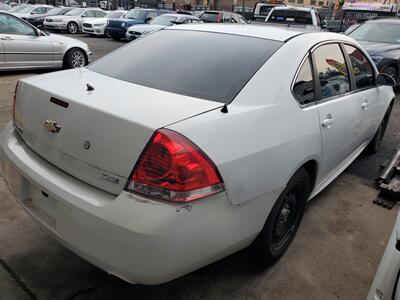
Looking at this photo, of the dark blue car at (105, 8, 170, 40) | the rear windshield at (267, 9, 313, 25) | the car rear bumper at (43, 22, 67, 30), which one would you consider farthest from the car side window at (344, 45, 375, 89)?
the car rear bumper at (43, 22, 67, 30)

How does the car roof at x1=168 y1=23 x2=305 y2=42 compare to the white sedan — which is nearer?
the white sedan

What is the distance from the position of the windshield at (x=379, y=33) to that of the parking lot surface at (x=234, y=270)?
694 centimetres

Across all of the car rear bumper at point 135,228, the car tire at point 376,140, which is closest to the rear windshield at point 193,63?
the car rear bumper at point 135,228

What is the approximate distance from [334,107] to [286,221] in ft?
3.18

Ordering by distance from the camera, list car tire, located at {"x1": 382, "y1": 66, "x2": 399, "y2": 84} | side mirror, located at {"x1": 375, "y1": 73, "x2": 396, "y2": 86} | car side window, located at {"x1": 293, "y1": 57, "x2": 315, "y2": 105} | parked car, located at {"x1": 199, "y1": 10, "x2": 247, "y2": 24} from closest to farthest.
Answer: car side window, located at {"x1": 293, "y1": 57, "x2": 315, "y2": 105}
side mirror, located at {"x1": 375, "y1": 73, "x2": 396, "y2": 86}
car tire, located at {"x1": 382, "y1": 66, "x2": 399, "y2": 84}
parked car, located at {"x1": 199, "y1": 10, "x2": 247, "y2": 24}

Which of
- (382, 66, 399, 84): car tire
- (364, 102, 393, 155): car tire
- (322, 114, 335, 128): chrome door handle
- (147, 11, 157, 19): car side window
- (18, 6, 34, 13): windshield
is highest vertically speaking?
(147, 11, 157, 19): car side window

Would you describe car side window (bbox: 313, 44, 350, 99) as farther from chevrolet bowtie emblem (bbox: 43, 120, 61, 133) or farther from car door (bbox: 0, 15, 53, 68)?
car door (bbox: 0, 15, 53, 68)

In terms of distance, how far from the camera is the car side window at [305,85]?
8.25 ft

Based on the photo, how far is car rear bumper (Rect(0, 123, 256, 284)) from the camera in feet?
5.62

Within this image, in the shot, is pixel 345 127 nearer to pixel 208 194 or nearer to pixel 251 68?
pixel 251 68

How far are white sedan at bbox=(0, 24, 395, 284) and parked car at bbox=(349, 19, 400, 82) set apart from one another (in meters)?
6.07

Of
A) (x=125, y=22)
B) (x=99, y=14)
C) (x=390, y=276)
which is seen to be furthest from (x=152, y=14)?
(x=390, y=276)

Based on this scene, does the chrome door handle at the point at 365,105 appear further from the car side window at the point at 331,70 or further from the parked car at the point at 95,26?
the parked car at the point at 95,26

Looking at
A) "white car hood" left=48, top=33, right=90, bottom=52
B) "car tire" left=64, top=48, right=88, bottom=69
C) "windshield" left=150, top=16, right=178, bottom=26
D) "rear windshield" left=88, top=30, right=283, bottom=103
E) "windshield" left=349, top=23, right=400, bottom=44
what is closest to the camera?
"rear windshield" left=88, top=30, right=283, bottom=103
